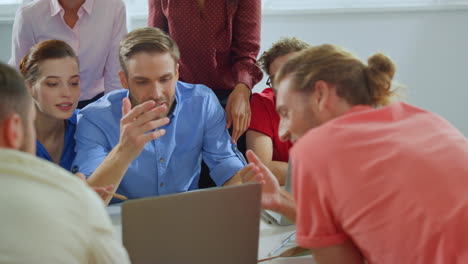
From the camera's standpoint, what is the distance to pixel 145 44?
173 cm

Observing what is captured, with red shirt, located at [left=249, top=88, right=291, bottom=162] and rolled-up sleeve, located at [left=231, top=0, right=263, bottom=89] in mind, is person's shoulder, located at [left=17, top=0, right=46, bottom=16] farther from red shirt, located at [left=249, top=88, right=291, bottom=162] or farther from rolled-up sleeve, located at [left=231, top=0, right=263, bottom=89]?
red shirt, located at [left=249, top=88, right=291, bottom=162]

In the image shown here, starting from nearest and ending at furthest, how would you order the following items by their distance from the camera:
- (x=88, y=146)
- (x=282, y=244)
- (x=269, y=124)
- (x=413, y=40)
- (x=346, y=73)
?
1. (x=346, y=73)
2. (x=282, y=244)
3. (x=88, y=146)
4. (x=269, y=124)
5. (x=413, y=40)

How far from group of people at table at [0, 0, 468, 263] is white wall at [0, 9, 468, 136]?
1.47m

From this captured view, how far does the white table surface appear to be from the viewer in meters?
1.21

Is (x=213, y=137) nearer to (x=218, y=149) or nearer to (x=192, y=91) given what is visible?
(x=218, y=149)

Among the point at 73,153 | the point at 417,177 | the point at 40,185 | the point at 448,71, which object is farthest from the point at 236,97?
the point at 448,71

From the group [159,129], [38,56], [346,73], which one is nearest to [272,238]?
[346,73]

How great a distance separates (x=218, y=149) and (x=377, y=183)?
93 cm

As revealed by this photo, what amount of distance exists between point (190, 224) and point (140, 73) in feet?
2.73

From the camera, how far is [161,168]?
175 centimetres

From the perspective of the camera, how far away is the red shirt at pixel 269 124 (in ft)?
6.75

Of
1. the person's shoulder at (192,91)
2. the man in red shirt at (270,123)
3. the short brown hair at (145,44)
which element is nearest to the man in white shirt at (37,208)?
the short brown hair at (145,44)

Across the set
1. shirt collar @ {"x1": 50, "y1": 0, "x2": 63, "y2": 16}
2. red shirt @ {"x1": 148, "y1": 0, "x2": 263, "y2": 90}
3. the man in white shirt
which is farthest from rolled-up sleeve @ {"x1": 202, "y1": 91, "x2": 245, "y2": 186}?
the man in white shirt

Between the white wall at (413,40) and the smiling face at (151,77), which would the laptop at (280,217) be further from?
the white wall at (413,40)
